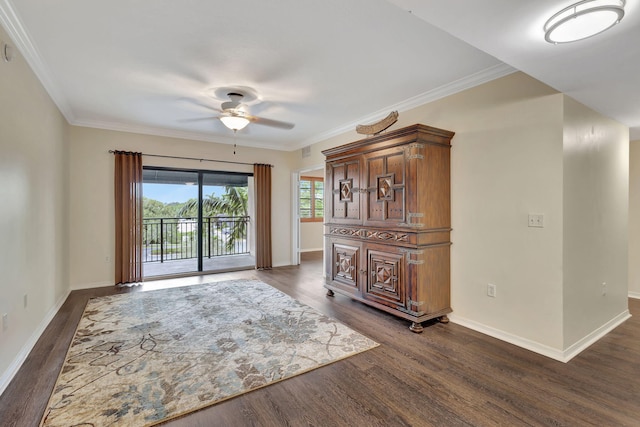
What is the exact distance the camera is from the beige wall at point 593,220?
8.24 ft

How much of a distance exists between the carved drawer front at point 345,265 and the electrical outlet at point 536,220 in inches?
70.7

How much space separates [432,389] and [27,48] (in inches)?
162

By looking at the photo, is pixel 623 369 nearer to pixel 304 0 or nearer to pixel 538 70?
pixel 538 70

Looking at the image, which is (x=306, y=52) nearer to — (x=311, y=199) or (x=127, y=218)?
(x=127, y=218)

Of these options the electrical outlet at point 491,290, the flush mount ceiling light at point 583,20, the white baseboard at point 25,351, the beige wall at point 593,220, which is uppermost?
the flush mount ceiling light at point 583,20

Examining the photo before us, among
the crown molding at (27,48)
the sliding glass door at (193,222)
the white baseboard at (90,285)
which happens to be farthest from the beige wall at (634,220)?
the white baseboard at (90,285)

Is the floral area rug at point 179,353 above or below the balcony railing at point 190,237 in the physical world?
below

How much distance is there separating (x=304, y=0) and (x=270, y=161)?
452 cm

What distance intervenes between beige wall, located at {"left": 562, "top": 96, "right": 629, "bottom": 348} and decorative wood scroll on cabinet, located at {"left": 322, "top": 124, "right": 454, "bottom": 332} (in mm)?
1015

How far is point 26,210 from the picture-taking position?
2.63 metres

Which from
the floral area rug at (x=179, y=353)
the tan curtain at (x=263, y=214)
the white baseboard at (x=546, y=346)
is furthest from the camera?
the tan curtain at (x=263, y=214)

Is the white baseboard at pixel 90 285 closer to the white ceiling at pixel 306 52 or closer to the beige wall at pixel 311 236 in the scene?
the white ceiling at pixel 306 52

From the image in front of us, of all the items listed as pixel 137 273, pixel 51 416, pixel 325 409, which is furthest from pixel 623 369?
pixel 137 273

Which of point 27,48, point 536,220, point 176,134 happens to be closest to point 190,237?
point 176,134
